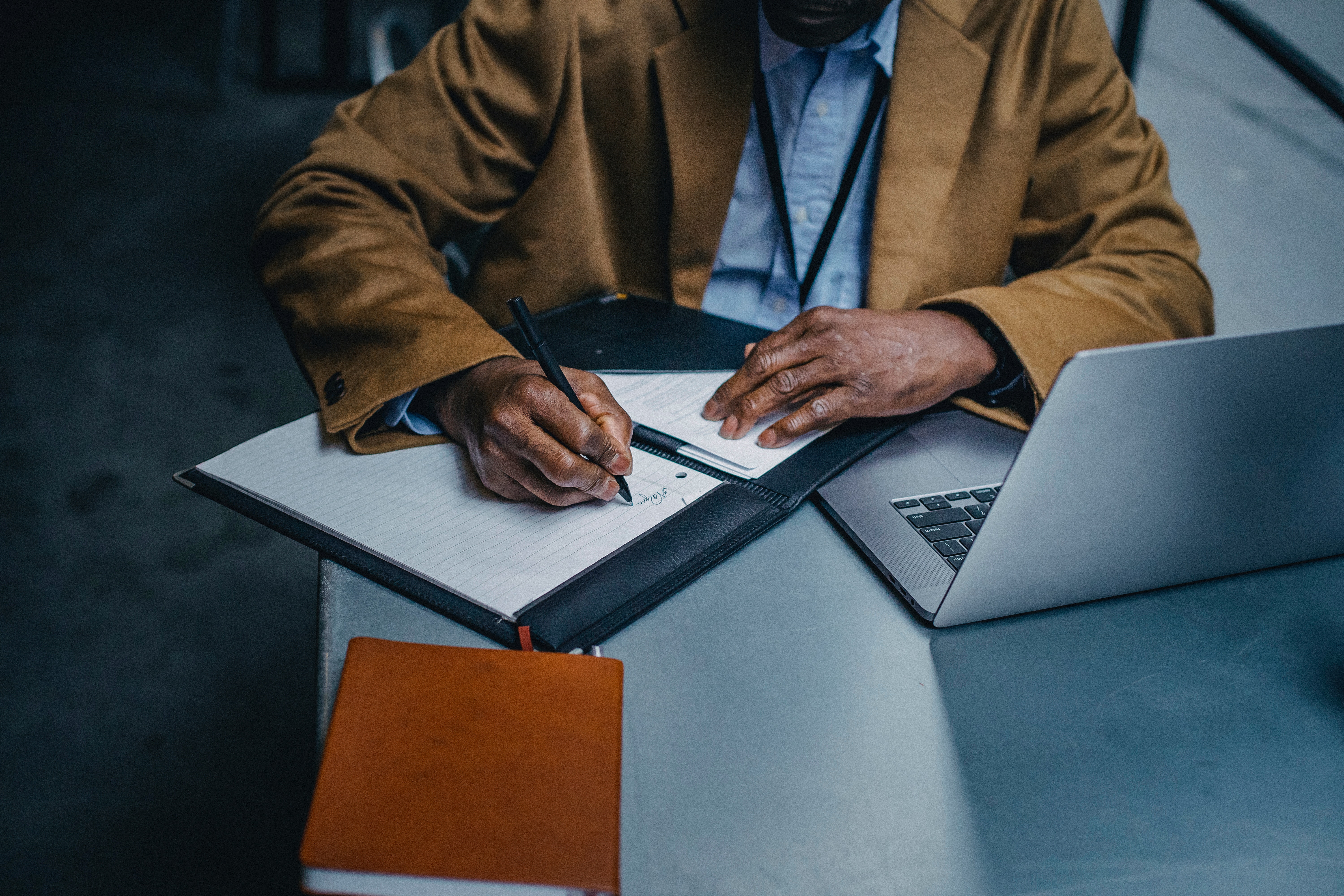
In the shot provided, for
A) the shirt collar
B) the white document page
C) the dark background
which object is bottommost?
the dark background

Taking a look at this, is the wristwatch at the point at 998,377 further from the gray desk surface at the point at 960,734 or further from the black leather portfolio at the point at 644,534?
the gray desk surface at the point at 960,734

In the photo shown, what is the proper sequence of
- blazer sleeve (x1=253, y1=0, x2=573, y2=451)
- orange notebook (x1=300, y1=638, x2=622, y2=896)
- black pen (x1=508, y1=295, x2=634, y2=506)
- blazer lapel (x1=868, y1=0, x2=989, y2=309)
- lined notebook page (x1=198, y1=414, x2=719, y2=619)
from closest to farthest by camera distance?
1. orange notebook (x1=300, y1=638, x2=622, y2=896)
2. lined notebook page (x1=198, y1=414, x2=719, y2=619)
3. black pen (x1=508, y1=295, x2=634, y2=506)
4. blazer sleeve (x1=253, y1=0, x2=573, y2=451)
5. blazer lapel (x1=868, y1=0, x2=989, y2=309)

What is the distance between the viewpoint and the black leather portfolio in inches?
25.9

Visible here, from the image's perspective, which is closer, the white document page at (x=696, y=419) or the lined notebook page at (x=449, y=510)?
the lined notebook page at (x=449, y=510)

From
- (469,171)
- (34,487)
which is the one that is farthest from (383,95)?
(34,487)

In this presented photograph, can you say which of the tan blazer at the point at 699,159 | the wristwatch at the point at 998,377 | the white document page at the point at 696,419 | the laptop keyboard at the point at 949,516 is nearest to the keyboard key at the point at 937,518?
the laptop keyboard at the point at 949,516

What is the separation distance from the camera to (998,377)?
3.34ft

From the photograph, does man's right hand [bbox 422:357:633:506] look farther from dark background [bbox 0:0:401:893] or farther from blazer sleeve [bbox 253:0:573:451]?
dark background [bbox 0:0:401:893]

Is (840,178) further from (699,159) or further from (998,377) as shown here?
(998,377)

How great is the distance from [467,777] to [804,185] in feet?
3.34

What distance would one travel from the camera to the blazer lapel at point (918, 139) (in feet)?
3.93

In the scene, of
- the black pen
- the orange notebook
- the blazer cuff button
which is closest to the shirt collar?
the black pen

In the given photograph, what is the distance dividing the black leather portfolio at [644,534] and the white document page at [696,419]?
0.03ft

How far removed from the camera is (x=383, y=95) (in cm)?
118
